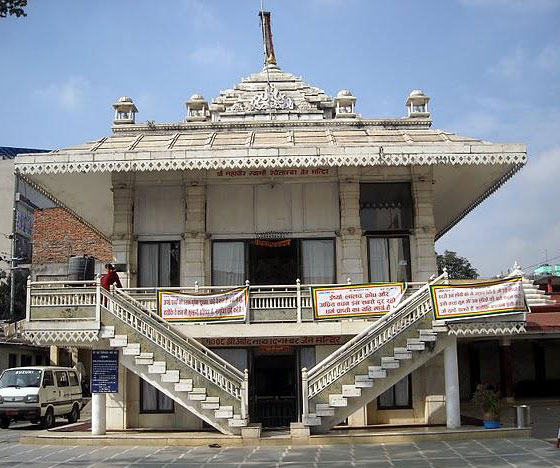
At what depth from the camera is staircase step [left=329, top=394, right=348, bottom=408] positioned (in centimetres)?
1575

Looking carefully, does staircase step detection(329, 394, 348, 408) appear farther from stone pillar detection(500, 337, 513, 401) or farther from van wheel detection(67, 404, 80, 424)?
van wheel detection(67, 404, 80, 424)

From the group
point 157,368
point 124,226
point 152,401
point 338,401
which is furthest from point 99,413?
point 338,401

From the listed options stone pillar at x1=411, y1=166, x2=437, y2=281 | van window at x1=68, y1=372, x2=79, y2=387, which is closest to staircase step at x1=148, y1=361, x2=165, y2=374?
stone pillar at x1=411, y1=166, x2=437, y2=281

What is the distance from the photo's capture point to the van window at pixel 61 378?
23205mm

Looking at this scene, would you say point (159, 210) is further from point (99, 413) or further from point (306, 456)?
point (306, 456)

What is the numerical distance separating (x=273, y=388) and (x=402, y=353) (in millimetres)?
4280

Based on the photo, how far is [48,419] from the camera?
2178 cm

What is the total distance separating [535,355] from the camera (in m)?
29.0

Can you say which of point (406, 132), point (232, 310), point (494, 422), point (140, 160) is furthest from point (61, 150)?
point (494, 422)

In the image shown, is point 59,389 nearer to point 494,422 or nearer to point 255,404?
point 255,404

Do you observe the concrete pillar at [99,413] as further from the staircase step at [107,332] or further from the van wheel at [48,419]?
the van wheel at [48,419]

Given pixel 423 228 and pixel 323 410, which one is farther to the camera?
pixel 423 228

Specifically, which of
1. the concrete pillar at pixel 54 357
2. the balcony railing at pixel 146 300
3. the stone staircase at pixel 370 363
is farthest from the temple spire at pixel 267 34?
the concrete pillar at pixel 54 357

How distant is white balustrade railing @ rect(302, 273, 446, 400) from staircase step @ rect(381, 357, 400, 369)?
0.33 m
